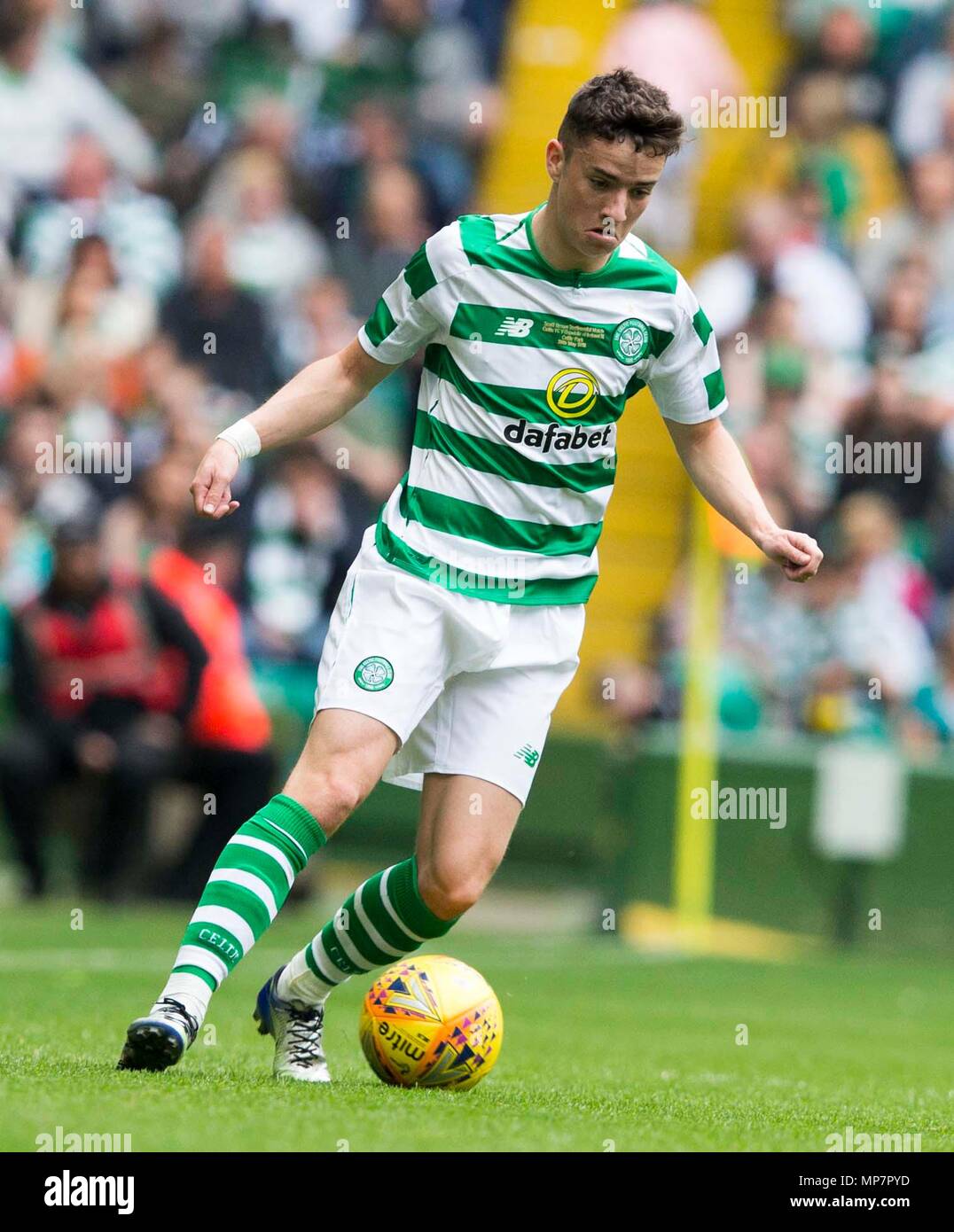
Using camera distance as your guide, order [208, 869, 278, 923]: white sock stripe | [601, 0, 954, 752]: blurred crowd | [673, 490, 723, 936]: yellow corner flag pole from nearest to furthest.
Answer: [208, 869, 278, 923]: white sock stripe
[673, 490, 723, 936]: yellow corner flag pole
[601, 0, 954, 752]: blurred crowd

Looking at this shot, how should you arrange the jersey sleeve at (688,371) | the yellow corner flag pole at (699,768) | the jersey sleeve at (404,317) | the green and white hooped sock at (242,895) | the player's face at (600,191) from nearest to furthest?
the green and white hooped sock at (242,895)
the player's face at (600,191)
the jersey sleeve at (404,317)
the jersey sleeve at (688,371)
the yellow corner flag pole at (699,768)

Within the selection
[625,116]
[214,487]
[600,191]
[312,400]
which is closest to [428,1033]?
[214,487]

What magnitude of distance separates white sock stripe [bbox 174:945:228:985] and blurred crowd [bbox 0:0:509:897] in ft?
24.6

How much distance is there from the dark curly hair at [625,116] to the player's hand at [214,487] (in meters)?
1.24

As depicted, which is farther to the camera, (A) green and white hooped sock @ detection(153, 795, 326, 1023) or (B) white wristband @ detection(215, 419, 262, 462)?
(B) white wristband @ detection(215, 419, 262, 462)

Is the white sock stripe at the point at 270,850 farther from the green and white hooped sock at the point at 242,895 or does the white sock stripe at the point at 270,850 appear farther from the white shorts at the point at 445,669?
the white shorts at the point at 445,669

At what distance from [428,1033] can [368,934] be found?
342 millimetres

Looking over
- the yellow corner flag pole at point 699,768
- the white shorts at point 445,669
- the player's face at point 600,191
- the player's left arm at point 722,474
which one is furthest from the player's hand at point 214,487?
the yellow corner flag pole at point 699,768

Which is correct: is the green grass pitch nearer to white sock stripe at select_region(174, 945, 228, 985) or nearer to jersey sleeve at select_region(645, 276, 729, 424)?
white sock stripe at select_region(174, 945, 228, 985)

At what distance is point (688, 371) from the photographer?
5.95 metres

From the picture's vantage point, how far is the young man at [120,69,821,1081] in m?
5.49

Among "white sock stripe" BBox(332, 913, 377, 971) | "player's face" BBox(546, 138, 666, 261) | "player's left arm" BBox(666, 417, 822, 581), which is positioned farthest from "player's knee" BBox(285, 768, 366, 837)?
"player's face" BBox(546, 138, 666, 261)

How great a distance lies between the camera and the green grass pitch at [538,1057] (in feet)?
15.4

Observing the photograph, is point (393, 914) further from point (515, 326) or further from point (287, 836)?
point (515, 326)
